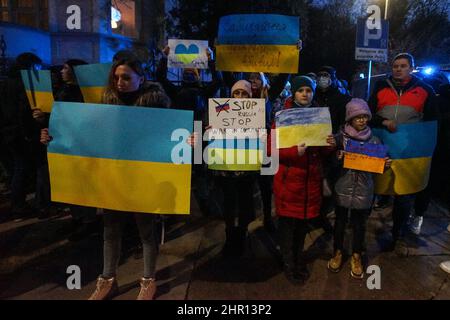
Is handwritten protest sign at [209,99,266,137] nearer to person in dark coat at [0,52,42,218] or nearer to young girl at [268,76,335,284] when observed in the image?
young girl at [268,76,335,284]

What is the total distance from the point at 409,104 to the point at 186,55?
2.68 meters

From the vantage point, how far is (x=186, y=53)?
4.85 meters

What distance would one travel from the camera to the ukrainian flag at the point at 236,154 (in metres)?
3.55

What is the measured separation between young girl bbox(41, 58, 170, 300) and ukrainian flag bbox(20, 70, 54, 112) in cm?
75

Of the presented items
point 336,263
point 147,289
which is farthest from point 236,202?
point 147,289

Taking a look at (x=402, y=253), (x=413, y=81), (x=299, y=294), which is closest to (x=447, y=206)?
(x=402, y=253)

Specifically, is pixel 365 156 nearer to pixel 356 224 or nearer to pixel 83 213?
pixel 356 224

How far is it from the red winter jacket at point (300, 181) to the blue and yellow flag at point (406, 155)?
80 centimetres

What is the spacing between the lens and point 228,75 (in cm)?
482

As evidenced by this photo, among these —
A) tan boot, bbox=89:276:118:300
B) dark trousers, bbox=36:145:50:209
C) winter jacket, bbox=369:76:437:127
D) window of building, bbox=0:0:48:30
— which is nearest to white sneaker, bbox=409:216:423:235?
winter jacket, bbox=369:76:437:127

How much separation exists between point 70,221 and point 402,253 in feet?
12.5

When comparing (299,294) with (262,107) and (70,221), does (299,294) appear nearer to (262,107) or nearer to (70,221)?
(262,107)

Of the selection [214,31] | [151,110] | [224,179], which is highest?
[214,31]

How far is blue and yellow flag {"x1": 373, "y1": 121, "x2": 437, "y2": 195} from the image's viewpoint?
3.72 m
